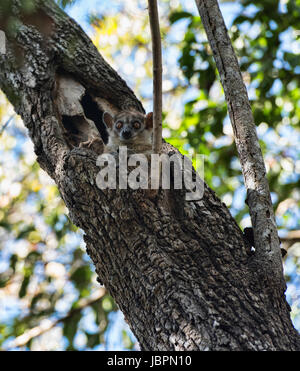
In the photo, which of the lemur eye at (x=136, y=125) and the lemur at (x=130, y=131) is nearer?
the lemur at (x=130, y=131)

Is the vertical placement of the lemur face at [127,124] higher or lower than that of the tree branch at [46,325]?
higher

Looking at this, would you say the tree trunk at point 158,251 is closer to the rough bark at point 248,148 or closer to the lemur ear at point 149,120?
the rough bark at point 248,148

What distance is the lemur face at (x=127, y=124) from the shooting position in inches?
177

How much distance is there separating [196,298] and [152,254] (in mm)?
370

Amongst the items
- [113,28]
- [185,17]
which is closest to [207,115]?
[185,17]

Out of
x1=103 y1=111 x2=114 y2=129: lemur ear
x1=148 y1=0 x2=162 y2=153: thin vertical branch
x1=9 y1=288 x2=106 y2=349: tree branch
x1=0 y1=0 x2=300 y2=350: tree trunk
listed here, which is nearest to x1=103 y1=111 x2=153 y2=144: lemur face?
x1=103 y1=111 x2=114 y2=129: lemur ear

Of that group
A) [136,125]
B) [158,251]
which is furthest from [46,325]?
[158,251]

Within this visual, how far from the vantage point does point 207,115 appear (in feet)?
18.6

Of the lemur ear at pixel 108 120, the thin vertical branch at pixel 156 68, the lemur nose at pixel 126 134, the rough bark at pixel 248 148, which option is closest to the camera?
the thin vertical branch at pixel 156 68

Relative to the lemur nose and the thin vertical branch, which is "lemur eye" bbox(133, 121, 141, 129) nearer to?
the lemur nose

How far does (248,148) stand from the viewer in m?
3.01

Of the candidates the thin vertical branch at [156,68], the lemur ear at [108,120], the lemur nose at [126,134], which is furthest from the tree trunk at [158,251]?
the lemur nose at [126,134]

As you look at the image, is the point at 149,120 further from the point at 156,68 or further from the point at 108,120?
the point at 156,68
